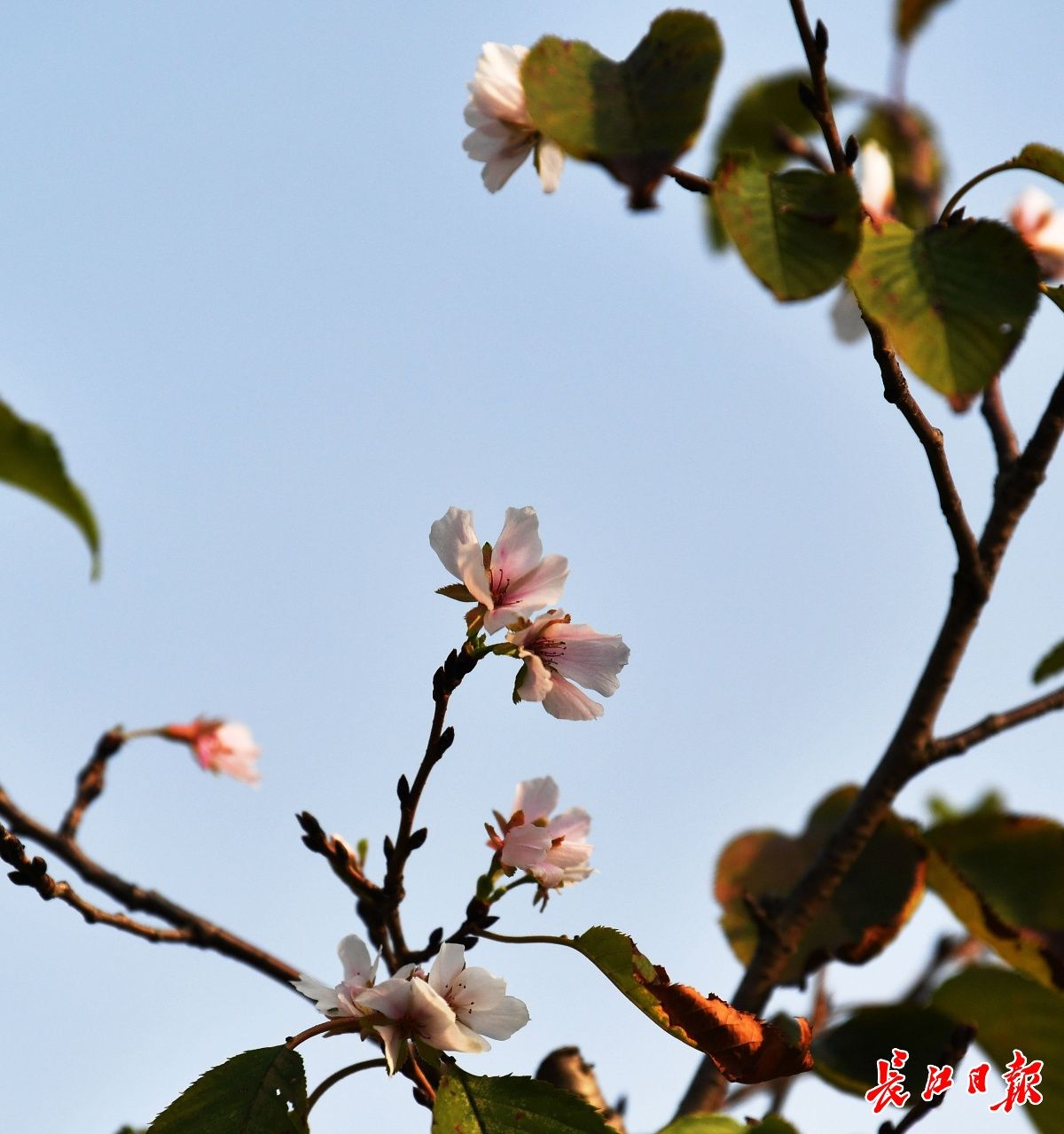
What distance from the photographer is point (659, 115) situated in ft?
3.13

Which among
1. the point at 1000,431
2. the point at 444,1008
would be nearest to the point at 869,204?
the point at 1000,431

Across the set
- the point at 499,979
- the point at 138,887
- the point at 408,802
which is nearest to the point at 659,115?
the point at 408,802

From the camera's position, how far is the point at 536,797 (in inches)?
58.9

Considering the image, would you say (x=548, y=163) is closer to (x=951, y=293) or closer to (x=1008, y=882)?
(x=951, y=293)

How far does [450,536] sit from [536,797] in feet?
1.20

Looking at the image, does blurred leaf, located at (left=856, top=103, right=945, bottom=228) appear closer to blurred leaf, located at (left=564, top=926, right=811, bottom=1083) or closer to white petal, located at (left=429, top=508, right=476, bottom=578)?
white petal, located at (left=429, top=508, right=476, bottom=578)

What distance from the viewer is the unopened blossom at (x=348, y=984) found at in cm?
125

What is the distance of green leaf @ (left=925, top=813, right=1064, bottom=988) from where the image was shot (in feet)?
6.23

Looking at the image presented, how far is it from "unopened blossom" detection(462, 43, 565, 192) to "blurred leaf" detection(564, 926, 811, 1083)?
878mm

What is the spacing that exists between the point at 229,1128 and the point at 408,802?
351mm

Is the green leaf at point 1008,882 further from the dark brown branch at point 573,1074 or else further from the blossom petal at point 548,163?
the blossom petal at point 548,163

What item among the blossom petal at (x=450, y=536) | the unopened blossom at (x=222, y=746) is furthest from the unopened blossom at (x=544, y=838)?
the unopened blossom at (x=222, y=746)

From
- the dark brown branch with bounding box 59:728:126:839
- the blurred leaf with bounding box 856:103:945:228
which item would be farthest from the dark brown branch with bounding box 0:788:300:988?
the blurred leaf with bounding box 856:103:945:228

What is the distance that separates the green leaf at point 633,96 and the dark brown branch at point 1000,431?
97 cm
